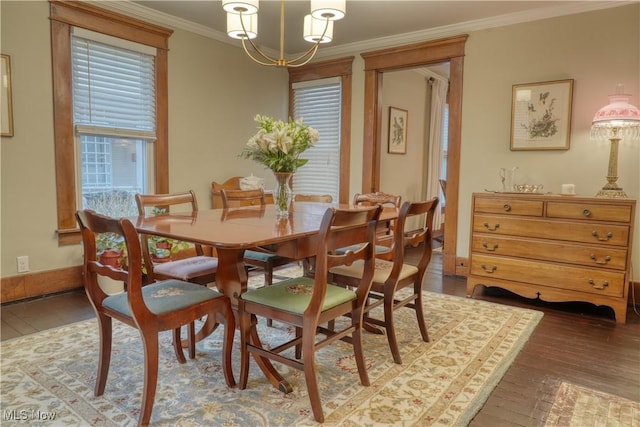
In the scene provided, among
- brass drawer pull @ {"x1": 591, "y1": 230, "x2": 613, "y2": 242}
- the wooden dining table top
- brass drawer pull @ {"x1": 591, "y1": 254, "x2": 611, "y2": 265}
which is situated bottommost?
brass drawer pull @ {"x1": 591, "y1": 254, "x2": 611, "y2": 265}

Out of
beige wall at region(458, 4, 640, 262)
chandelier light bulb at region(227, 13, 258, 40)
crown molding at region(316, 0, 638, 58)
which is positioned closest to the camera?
chandelier light bulb at region(227, 13, 258, 40)

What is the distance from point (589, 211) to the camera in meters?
3.07

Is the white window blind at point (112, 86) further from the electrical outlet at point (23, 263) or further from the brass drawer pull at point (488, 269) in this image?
the brass drawer pull at point (488, 269)

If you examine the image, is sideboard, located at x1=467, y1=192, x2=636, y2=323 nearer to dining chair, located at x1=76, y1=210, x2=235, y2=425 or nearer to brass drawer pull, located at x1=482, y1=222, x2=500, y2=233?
brass drawer pull, located at x1=482, y1=222, x2=500, y2=233

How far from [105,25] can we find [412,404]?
3.71 meters

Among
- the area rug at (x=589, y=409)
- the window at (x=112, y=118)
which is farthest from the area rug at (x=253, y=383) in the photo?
the window at (x=112, y=118)

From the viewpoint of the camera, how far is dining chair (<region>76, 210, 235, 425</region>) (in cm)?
159

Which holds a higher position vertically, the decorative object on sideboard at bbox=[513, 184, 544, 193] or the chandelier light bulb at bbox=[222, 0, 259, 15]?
the chandelier light bulb at bbox=[222, 0, 259, 15]

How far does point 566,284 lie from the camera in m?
3.19

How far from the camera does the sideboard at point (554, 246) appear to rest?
3006 millimetres

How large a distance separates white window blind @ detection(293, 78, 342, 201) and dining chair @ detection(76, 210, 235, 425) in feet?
→ 11.1

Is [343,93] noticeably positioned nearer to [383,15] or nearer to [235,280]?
[383,15]

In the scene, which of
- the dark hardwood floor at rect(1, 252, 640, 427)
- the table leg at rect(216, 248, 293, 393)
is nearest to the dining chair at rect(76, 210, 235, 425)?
the table leg at rect(216, 248, 293, 393)

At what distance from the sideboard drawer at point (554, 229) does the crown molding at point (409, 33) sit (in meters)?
1.88
